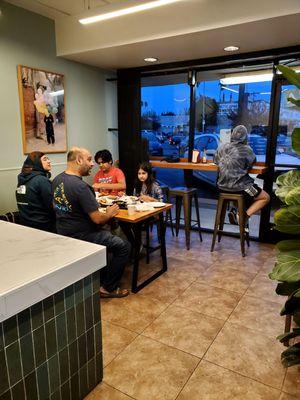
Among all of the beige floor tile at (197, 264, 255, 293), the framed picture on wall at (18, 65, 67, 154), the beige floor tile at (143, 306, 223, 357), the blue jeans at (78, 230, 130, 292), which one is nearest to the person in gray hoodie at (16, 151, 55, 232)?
the blue jeans at (78, 230, 130, 292)

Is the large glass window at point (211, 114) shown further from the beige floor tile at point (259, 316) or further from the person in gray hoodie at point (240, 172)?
the beige floor tile at point (259, 316)

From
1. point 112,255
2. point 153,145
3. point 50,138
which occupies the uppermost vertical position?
point 50,138

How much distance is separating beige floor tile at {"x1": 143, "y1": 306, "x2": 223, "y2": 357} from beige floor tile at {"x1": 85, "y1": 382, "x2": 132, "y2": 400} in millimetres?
535

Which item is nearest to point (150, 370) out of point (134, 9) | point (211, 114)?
point (134, 9)

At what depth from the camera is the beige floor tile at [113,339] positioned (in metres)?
2.06

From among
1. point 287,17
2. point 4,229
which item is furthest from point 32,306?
point 287,17

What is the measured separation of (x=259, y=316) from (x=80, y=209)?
174 cm

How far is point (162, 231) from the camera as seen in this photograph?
3.23 metres

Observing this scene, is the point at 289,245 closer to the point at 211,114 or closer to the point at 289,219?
the point at 289,219

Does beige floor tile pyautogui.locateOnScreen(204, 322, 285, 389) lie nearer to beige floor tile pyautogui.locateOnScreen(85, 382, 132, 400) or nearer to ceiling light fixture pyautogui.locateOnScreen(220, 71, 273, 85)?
beige floor tile pyautogui.locateOnScreen(85, 382, 132, 400)

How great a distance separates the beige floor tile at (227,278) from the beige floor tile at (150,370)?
3.60 feet

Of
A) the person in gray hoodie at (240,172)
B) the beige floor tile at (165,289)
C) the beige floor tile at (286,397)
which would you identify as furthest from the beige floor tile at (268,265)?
the beige floor tile at (286,397)

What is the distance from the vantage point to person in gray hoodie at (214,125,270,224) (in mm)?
3713

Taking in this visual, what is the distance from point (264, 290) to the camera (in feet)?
9.62
